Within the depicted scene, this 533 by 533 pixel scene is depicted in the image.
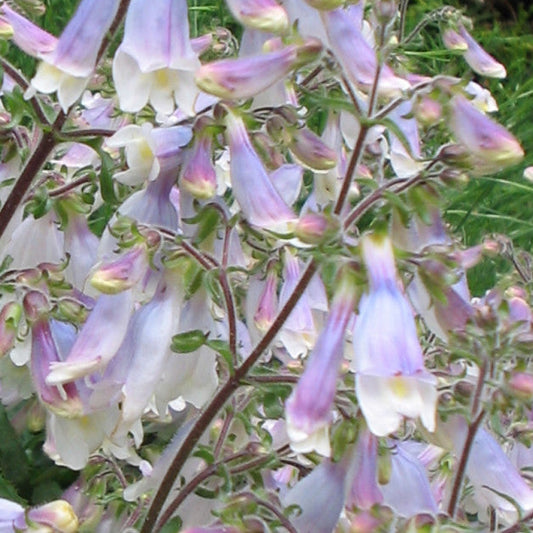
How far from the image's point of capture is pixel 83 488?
1310 millimetres

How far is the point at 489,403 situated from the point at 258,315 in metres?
0.34

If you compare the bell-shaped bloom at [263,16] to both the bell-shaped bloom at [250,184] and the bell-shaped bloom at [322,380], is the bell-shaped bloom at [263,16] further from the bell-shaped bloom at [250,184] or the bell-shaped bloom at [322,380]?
the bell-shaped bloom at [322,380]

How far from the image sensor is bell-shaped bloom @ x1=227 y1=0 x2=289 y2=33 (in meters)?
0.96

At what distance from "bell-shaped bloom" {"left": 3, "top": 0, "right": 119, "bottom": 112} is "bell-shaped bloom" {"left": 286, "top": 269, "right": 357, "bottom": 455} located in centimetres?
33

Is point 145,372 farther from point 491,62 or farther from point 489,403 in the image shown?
point 491,62

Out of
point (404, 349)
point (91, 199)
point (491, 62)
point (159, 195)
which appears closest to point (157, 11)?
point (159, 195)

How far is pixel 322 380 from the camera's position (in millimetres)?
915

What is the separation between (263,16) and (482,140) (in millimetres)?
227

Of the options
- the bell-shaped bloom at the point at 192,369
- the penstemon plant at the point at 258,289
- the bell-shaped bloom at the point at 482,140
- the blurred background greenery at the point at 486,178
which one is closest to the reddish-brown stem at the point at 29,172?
the penstemon plant at the point at 258,289

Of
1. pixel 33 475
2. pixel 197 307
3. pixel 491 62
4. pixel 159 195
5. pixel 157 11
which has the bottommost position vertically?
pixel 33 475

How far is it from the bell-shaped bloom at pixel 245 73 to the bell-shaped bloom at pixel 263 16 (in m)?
0.03

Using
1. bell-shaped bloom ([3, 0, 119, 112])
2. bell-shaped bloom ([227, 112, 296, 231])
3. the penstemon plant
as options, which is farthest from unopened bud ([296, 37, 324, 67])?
bell-shaped bloom ([3, 0, 119, 112])

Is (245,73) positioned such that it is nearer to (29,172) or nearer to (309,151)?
(309,151)

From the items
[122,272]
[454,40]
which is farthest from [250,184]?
[454,40]
